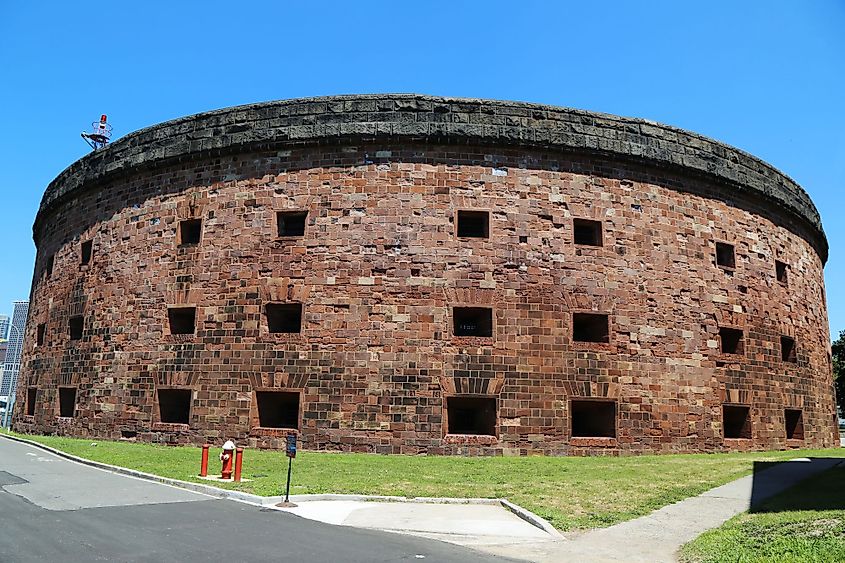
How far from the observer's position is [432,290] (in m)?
15.6

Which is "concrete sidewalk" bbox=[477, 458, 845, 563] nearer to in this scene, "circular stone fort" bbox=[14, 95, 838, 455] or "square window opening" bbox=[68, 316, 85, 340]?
"circular stone fort" bbox=[14, 95, 838, 455]

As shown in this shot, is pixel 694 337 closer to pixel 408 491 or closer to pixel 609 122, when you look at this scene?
pixel 609 122

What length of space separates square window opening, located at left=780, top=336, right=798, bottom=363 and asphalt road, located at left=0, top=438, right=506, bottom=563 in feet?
56.0

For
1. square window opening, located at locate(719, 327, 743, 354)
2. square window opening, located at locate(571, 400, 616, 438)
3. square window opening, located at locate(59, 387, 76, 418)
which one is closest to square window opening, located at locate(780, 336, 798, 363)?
square window opening, located at locate(719, 327, 743, 354)

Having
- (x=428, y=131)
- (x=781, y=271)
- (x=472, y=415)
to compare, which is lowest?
(x=472, y=415)

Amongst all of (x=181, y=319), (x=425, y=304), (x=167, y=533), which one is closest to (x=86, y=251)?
(x=181, y=319)

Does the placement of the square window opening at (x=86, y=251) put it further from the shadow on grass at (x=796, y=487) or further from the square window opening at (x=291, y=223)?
the shadow on grass at (x=796, y=487)

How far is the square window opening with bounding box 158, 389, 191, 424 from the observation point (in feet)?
55.0

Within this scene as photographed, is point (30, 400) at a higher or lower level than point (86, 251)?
lower

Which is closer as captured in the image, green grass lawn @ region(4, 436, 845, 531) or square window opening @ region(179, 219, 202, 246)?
green grass lawn @ region(4, 436, 845, 531)

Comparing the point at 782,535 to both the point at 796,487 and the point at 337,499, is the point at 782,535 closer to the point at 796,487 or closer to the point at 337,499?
the point at 796,487

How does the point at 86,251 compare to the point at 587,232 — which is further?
the point at 86,251

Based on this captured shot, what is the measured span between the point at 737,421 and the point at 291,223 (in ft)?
45.0

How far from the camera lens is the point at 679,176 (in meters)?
17.8
